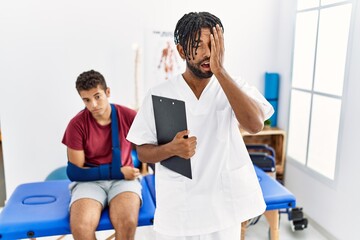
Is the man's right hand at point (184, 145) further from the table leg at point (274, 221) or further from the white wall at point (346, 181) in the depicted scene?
the white wall at point (346, 181)

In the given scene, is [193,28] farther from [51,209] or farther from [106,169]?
[51,209]

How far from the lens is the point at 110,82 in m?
2.66

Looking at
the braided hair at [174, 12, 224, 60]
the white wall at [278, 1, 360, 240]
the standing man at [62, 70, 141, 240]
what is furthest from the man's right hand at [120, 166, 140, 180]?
the white wall at [278, 1, 360, 240]

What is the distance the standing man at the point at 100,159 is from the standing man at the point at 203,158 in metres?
0.61

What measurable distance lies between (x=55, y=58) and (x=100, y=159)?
41.3 inches

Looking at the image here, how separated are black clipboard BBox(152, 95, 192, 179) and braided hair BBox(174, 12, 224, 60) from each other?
15cm

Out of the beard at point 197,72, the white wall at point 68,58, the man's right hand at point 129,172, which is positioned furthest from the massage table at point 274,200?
the beard at point 197,72

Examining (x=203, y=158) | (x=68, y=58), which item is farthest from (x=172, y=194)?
(x=68, y=58)

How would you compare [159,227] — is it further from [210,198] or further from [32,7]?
[32,7]

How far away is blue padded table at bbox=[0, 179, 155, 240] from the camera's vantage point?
156 centimetres

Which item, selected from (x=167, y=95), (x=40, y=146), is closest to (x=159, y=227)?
(x=167, y=95)

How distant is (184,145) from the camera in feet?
3.29

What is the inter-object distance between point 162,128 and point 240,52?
75.7 inches

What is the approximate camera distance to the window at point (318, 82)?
2.15 meters
